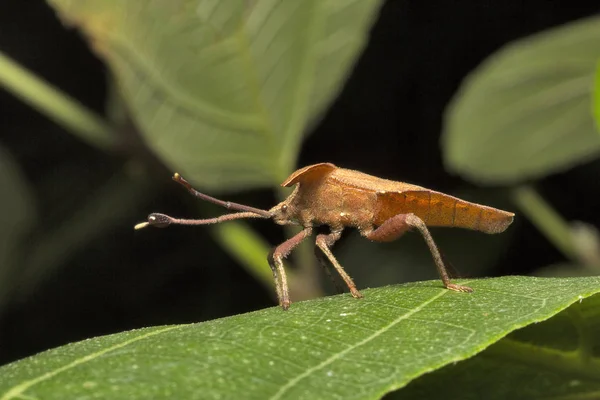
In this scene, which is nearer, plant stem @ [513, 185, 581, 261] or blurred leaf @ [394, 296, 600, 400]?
blurred leaf @ [394, 296, 600, 400]

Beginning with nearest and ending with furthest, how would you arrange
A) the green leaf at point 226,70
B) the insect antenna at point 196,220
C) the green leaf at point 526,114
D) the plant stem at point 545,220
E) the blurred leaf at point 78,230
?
the insect antenna at point 196,220
the green leaf at point 226,70
the green leaf at point 526,114
the plant stem at point 545,220
the blurred leaf at point 78,230

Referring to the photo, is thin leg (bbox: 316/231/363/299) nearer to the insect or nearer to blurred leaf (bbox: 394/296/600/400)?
the insect

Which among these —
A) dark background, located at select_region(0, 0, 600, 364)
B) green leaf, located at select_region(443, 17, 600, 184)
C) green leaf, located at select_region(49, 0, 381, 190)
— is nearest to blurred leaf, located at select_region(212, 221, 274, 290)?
green leaf, located at select_region(49, 0, 381, 190)

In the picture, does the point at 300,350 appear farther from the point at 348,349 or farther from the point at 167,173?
the point at 167,173

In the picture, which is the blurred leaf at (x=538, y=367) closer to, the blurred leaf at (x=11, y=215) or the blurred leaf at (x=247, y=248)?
the blurred leaf at (x=247, y=248)

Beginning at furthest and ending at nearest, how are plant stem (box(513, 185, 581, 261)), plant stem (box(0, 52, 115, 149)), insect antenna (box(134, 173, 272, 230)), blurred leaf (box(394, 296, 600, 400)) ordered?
plant stem (box(513, 185, 581, 261))
plant stem (box(0, 52, 115, 149))
insect antenna (box(134, 173, 272, 230))
blurred leaf (box(394, 296, 600, 400))

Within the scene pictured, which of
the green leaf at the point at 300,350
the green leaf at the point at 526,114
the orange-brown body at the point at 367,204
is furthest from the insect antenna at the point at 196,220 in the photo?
the green leaf at the point at 526,114
